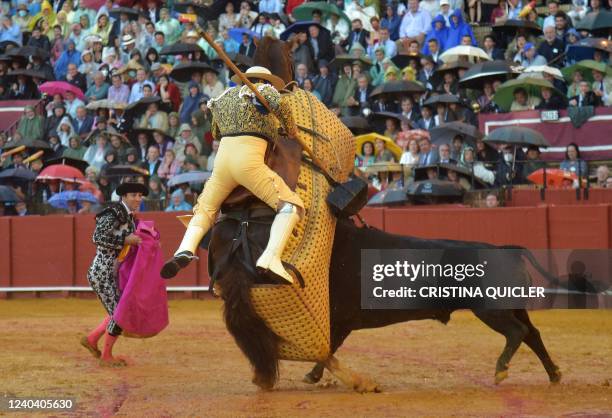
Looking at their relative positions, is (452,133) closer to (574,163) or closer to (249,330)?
(574,163)

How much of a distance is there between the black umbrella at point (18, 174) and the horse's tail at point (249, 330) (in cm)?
1004

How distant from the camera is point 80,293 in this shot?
15711 mm

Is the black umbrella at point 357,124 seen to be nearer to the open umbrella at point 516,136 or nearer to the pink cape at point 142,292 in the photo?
the open umbrella at point 516,136

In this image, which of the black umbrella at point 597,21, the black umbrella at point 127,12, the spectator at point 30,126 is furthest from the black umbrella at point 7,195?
the black umbrella at point 597,21

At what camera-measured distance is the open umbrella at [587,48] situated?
14.8m

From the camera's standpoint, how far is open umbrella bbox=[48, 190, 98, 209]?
51.1ft

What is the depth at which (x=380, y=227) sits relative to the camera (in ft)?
47.1

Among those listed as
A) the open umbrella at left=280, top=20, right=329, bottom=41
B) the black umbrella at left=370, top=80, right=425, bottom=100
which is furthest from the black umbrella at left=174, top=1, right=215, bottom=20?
the black umbrella at left=370, top=80, right=425, bottom=100

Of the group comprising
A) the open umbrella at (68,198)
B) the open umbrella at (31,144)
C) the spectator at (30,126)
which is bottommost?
the open umbrella at (68,198)

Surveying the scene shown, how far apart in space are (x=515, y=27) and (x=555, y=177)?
2978 millimetres

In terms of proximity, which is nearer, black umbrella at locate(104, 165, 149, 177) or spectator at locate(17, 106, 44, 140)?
black umbrella at locate(104, 165, 149, 177)

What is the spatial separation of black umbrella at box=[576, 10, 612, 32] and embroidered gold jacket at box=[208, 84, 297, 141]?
354 inches

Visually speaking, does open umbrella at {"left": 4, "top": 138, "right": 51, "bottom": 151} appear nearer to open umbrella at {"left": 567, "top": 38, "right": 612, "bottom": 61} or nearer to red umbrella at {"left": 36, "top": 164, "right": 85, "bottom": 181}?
red umbrella at {"left": 36, "top": 164, "right": 85, "bottom": 181}

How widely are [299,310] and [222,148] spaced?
41.7 inches
